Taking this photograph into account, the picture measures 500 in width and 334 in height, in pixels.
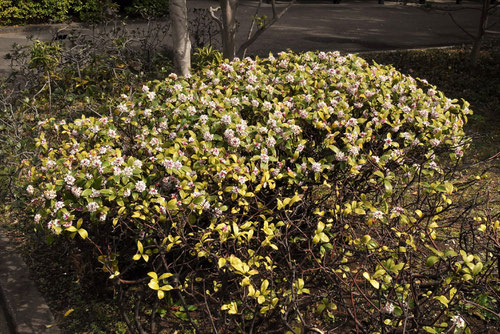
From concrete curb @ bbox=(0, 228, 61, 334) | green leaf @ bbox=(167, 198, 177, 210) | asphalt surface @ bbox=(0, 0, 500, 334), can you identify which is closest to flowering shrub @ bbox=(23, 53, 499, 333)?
green leaf @ bbox=(167, 198, 177, 210)

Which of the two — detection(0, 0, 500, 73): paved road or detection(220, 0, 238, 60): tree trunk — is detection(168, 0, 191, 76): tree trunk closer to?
detection(220, 0, 238, 60): tree trunk

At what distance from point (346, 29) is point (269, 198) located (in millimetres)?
11734

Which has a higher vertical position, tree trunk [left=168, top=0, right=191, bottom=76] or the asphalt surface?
tree trunk [left=168, top=0, right=191, bottom=76]

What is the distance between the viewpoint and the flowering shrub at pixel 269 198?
2.97 metres

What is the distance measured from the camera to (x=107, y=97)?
7191mm

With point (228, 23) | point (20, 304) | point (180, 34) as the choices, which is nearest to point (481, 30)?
point (228, 23)

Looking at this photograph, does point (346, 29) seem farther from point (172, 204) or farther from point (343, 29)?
point (172, 204)

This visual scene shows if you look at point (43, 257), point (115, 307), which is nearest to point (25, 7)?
point (43, 257)

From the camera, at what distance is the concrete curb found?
141 inches

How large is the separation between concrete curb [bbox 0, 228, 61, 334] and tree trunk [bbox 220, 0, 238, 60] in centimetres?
372

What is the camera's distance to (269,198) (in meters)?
3.80

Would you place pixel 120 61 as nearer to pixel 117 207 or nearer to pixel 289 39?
pixel 117 207

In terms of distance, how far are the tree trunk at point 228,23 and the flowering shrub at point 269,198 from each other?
2261 millimetres

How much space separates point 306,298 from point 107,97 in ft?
15.9
